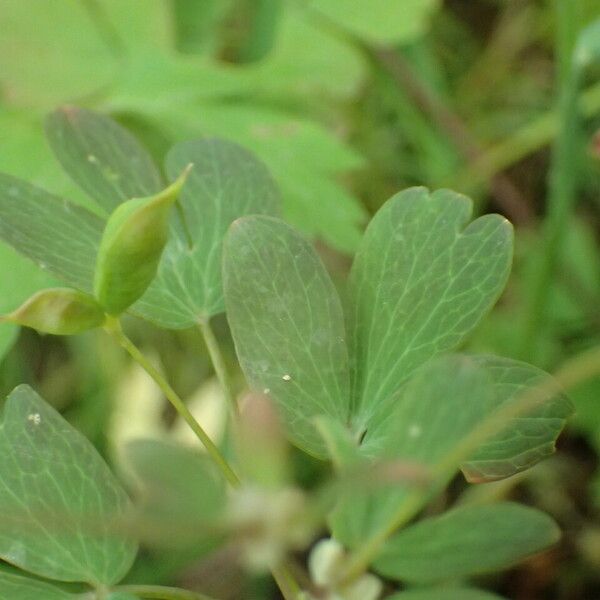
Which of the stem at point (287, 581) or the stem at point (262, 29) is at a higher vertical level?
the stem at point (262, 29)

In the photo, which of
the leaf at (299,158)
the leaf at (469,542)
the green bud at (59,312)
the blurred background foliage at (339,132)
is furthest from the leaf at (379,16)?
the leaf at (469,542)

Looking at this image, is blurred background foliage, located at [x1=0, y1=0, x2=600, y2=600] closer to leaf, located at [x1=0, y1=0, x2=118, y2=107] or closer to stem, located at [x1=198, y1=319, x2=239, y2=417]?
leaf, located at [x1=0, y1=0, x2=118, y2=107]

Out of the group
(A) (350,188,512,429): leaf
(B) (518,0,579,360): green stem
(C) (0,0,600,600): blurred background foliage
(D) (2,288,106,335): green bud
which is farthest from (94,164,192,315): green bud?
(B) (518,0,579,360): green stem

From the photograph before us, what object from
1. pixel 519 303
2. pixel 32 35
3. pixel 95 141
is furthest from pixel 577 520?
pixel 32 35

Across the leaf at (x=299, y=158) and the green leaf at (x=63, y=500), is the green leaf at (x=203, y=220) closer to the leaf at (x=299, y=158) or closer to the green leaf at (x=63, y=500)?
the green leaf at (x=63, y=500)

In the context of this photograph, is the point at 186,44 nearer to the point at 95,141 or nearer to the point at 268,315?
the point at 95,141

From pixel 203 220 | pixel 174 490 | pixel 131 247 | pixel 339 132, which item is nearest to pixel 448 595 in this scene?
pixel 174 490
